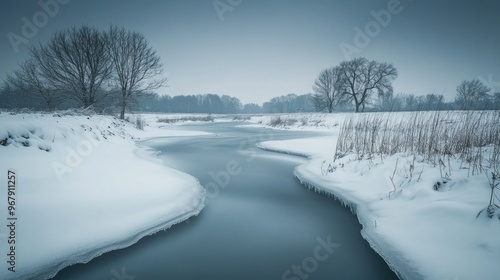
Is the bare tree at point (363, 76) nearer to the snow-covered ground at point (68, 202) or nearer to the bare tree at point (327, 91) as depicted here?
the bare tree at point (327, 91)

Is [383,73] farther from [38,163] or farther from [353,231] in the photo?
[38,163]

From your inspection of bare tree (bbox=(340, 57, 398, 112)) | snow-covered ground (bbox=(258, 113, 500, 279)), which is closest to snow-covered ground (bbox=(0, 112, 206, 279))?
snow-covered ground (bbox=(258, 113, 500, 279))

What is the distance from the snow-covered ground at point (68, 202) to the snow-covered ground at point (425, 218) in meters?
3.04

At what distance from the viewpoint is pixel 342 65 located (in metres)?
37.2

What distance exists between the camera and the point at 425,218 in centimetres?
305

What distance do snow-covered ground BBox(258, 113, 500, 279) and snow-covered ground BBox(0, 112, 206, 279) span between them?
9.99 ft

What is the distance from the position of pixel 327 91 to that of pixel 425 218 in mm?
41727

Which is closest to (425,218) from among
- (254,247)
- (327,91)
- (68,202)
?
(254,247)

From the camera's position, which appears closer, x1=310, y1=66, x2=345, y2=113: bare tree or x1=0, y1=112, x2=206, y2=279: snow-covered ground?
x1=0, y1=112, x2=206, y2=279: snow-covered ground

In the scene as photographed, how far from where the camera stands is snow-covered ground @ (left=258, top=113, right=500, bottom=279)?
2324 mm

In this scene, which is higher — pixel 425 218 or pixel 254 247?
pixel 425 218

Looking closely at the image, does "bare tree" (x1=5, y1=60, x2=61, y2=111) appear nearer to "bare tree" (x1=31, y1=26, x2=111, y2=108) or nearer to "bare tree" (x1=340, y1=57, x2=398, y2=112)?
"bare tree" (x1=31, y1=26, x2=111, y2=108)

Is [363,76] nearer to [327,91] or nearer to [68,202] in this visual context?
[327,91]

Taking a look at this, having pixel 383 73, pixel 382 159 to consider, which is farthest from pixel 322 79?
pixel 382 159
